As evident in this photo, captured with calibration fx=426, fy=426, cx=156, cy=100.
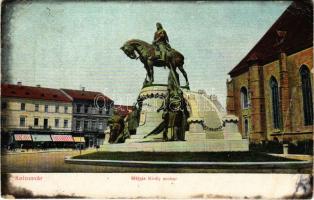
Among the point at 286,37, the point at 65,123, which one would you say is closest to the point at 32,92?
the point at 65,123

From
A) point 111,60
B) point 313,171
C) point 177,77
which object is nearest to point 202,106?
point 177,77

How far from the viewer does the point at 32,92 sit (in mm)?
16125

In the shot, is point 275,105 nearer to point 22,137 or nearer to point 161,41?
point 161,41

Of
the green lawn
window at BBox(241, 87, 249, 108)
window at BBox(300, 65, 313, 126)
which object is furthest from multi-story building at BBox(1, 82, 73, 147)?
window at BBox(300, 65, 313, 126)

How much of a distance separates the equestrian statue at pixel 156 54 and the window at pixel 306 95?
167 inches

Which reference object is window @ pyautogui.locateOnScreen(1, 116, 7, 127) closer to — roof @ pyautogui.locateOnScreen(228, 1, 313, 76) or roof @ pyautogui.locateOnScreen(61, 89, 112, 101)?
roof @ pyautogui.locateOnScreen(61, 89, 112, 101)

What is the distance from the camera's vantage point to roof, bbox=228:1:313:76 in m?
14.8

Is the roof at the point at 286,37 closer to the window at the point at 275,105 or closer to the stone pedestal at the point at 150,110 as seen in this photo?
the window at the point at 275,105

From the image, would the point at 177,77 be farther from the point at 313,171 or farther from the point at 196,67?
the point at 313,171

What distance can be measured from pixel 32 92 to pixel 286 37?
393 inches

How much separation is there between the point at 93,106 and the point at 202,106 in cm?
430

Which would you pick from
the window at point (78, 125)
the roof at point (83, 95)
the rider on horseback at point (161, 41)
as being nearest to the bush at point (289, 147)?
the rider on horseback at point (161, 41)

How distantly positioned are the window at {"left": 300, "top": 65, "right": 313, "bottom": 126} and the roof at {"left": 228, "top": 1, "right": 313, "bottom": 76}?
90cm

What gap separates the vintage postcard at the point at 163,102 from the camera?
13539 mm
